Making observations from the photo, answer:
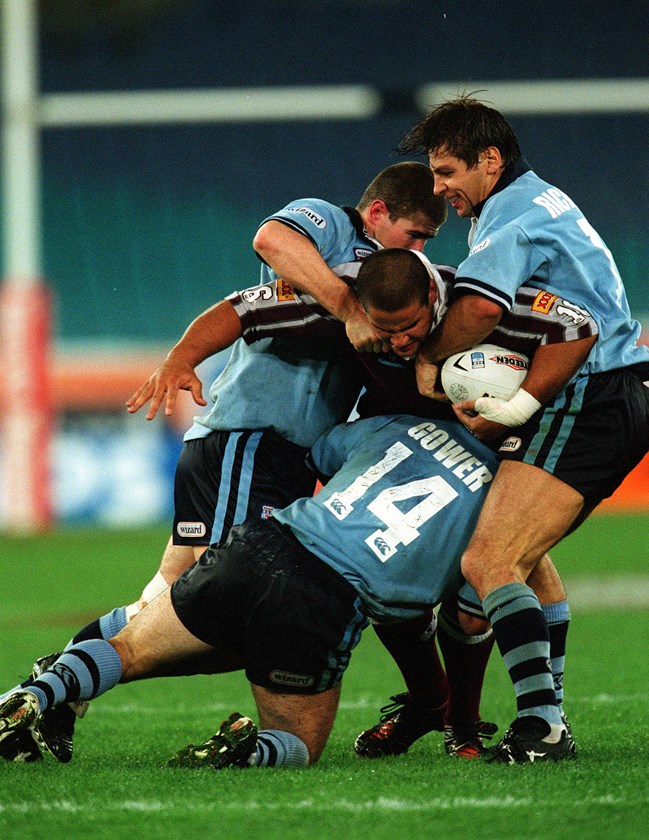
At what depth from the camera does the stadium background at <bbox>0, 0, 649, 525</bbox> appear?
20188 millimetres

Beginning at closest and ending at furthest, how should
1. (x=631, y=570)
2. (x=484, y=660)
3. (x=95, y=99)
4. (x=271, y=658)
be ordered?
(x=271, y=658)
(x=484, y=660)
(x=631, y=570)
(x=95, y=99)

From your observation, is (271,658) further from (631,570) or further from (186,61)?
(186,61)

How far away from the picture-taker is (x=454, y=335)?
4.30 m

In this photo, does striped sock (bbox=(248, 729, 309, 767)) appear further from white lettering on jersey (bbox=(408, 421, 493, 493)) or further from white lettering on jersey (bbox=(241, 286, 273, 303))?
white lettering on jersey (bbox=(241, 286, 273, 303))

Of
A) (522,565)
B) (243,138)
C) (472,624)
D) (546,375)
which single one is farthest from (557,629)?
(243,138)

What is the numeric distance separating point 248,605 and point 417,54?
1956 centimetres

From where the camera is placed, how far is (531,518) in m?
4.23

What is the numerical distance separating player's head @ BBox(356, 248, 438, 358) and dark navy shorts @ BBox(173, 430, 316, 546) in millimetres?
793

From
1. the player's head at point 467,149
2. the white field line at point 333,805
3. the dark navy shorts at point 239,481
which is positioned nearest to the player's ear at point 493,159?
the player's head at point 467,149

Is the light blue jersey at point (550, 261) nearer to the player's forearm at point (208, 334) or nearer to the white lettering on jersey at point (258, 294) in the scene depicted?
the white lettering on jersey at point (258, 294)

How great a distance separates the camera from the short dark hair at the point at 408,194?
4.92m

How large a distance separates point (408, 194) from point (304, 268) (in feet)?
1.96

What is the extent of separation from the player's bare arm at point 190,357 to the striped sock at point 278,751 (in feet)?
3.61

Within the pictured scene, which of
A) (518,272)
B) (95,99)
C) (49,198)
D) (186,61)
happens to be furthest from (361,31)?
(518,272)
